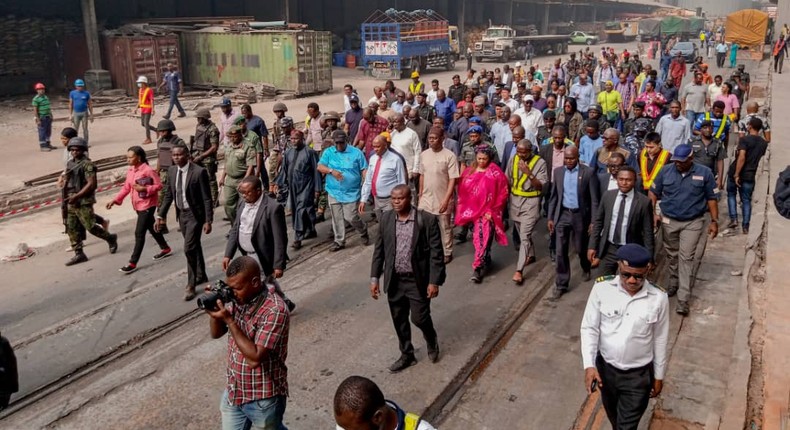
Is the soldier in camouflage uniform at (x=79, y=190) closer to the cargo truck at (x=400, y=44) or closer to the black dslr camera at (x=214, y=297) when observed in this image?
the black dslr camera at (x=214, y=297)

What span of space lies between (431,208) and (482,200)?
78 centimetres

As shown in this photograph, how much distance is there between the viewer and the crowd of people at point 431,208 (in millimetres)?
4090

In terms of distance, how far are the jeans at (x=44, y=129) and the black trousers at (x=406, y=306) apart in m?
12.8

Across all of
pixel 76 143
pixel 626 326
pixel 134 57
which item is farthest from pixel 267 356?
pixel 134 57

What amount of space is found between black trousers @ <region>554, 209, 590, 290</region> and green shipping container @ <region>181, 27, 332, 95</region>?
63.1ft

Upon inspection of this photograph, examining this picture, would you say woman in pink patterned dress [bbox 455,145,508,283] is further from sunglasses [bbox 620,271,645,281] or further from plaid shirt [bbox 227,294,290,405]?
plaid shirt [bbox 227,294,290,405]

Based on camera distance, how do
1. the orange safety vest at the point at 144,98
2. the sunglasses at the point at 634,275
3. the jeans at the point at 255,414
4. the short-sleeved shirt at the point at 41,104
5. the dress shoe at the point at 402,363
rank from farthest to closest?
the orange safety vest at the point at 144,98, the short-sleeved shirt at the point at 41,104, the dress shoe at the point at 402,363, the sunglasses at the point at 634,275, the jeans at the point at 255,414

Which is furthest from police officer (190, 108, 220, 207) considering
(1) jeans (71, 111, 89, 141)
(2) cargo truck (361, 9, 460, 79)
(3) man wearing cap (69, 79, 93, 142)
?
(2) cargo truck (361, 9, 460, 79)

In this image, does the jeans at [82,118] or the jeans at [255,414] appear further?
the jeans at [82,118]

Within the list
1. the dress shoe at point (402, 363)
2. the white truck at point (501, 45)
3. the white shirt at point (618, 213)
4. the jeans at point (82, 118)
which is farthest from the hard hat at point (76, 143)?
the white truck at point (501, 45)

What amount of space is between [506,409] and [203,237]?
607cm

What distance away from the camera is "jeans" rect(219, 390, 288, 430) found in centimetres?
392

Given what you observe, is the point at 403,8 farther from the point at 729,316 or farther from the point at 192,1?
the point at 729,316

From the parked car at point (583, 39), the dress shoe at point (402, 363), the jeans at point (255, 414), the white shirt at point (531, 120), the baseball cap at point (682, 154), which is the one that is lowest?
the dress shoe at point (402, 363)
